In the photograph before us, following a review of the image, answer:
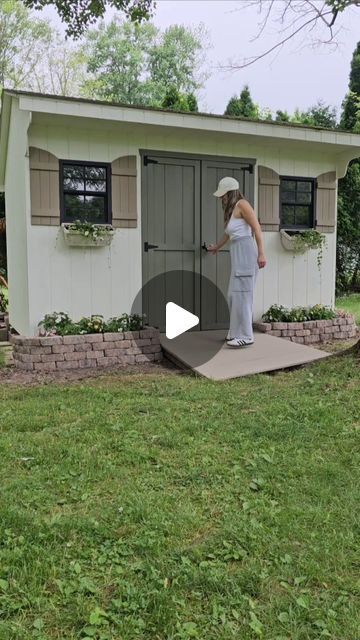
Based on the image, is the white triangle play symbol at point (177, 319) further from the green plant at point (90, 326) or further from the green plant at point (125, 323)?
the green plant at point (90, 326)

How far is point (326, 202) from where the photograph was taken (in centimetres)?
757

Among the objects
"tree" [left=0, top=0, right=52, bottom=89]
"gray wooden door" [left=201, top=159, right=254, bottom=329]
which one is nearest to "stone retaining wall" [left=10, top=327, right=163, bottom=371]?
"gray wooden door" [left=201, top=159, right=254, bottom=329]

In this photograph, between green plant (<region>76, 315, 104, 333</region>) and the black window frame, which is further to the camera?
the black window frame

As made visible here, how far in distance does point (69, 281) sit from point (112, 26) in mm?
40389

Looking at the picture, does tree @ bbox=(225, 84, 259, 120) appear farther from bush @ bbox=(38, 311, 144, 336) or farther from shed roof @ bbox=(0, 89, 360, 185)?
bush @ bbox=(38, 311, 144, 336)

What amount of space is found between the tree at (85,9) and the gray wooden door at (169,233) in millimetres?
2156

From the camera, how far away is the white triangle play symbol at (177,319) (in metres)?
6.75

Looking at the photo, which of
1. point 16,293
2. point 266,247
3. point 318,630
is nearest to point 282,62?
point 266,247

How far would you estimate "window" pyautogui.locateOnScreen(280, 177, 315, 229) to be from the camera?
730cm

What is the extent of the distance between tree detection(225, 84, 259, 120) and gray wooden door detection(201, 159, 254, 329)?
7.19 m

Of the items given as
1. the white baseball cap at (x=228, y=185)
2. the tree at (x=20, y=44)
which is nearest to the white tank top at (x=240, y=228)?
the white baseball cap at (x=228, y=185)

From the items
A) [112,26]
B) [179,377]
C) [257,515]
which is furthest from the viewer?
[112,26]

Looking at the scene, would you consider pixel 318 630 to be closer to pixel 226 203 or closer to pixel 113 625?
pixel 113 625

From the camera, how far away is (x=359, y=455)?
3.09 m
